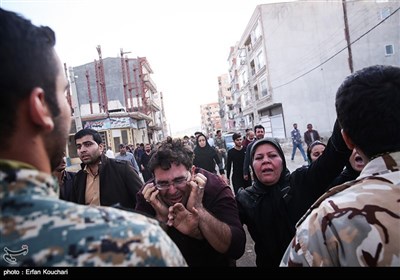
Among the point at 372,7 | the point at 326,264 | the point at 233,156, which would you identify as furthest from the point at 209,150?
the point at 372,7

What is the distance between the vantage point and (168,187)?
2020 millimetres

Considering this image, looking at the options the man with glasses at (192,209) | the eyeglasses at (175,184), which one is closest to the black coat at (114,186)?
the man with glasses at (192,209)

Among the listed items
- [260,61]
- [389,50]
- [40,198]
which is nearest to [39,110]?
[40,198]

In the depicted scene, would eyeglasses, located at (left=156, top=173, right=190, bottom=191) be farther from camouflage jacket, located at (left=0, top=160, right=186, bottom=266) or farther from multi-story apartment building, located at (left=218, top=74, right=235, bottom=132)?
multi-story apartment building, located at (left=218, top=74, right=235, bottom=132)

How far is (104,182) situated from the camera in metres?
3.17

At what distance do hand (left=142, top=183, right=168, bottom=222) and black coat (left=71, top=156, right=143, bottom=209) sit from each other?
1283 mm

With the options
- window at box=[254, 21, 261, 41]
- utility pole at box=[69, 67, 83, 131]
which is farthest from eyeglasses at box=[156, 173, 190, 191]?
window at box=[254, 21, 261, 41]

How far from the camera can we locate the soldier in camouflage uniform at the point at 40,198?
660 mm

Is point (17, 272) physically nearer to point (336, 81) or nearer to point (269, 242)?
point (269, 242)

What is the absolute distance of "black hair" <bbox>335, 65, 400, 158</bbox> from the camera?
107 cm

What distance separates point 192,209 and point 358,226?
98cm

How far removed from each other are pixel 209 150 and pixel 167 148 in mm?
4782

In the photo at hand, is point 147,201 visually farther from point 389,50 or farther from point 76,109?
point 389,50

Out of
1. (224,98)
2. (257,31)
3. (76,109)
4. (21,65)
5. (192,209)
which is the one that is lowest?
(192,209)
